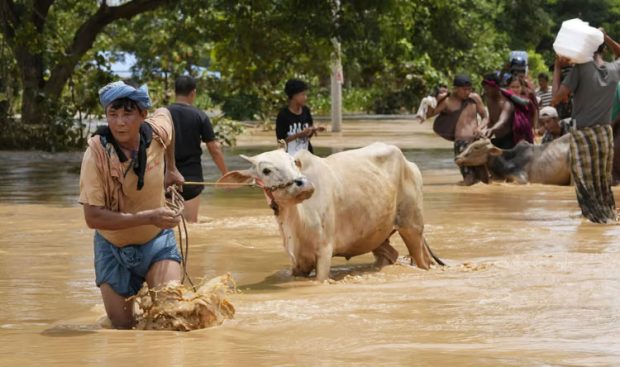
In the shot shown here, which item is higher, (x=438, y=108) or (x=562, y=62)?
(x=562, y=62)

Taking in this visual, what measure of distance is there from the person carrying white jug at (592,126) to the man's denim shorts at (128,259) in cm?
616

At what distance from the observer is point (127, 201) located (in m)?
6.77

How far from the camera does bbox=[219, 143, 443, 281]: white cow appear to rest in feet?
27.1

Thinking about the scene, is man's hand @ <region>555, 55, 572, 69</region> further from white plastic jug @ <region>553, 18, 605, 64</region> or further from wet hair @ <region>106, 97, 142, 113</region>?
wet hair @ <region>106, 97, 142, 113</region>

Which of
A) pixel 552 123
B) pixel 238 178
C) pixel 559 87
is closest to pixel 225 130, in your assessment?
pixel 552 123

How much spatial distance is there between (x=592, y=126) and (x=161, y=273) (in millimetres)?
6465

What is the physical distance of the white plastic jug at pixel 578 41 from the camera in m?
11.9

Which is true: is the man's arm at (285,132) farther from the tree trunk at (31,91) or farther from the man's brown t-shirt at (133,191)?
the tree trunk at (31,91)

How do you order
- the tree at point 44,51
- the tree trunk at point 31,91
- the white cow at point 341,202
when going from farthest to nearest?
the tree trunk at point 31,91 < the tree at point 44,51 < the white cow at point 341,202

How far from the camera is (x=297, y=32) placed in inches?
896

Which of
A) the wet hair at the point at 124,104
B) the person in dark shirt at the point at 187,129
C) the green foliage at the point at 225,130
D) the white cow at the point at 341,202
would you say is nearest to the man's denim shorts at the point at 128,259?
the wet hair at the point at 124,104

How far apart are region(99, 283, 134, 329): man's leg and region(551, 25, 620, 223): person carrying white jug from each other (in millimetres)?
6303

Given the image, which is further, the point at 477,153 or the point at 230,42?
the point at 230,42

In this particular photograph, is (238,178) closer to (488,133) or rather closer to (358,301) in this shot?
(358,301)
